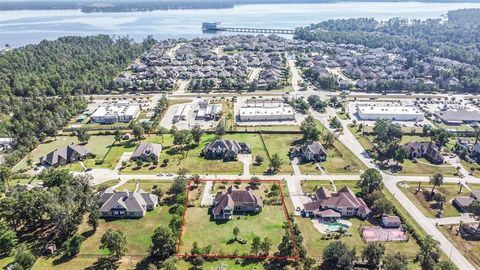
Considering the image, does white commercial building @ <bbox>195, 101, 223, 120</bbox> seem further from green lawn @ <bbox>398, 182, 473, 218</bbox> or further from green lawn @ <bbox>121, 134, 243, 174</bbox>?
green lawn @ <bbox>398, 182, 473, 218</bbox>

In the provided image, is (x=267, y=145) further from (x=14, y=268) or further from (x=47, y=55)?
(x=47, y=55)

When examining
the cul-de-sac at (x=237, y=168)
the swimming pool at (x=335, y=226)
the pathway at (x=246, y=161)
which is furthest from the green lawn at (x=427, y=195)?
the pathway at (x=246, y=161)

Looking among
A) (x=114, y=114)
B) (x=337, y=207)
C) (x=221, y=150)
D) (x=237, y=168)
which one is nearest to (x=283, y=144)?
(x=221, y=150)

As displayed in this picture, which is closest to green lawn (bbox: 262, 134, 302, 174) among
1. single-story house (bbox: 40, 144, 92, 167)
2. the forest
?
single-story house (bbox: 40, 144, 92, 167)

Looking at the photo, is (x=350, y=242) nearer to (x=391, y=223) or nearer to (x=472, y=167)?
(x=391, y=223)

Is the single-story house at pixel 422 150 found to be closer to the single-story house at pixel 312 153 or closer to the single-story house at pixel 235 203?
the single-story house at pixel 312 153

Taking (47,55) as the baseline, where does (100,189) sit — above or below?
below

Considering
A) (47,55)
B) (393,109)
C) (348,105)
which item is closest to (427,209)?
(393,109)

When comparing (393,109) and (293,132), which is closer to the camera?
(293,132)
